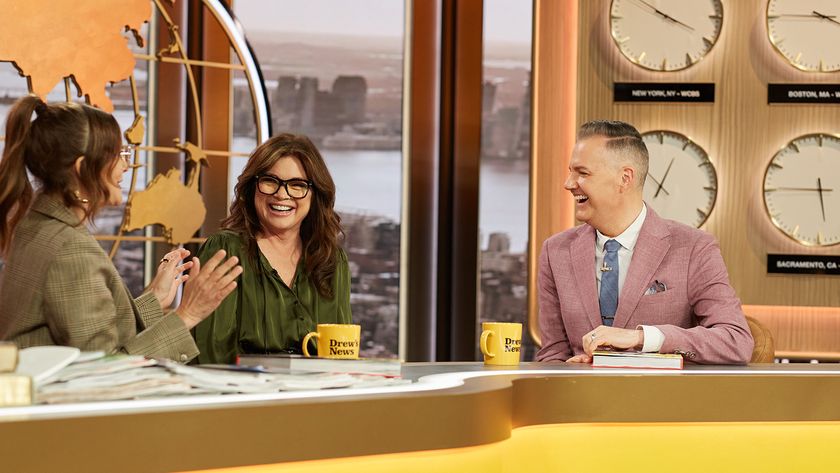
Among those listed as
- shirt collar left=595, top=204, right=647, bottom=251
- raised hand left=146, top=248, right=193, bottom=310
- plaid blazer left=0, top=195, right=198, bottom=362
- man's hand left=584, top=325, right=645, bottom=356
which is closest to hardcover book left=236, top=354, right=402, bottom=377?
plaid blazer left=0, top=195, right=198, bottom=362

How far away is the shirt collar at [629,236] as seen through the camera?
3010 mm

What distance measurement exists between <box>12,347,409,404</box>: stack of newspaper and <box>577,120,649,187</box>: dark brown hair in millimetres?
1713

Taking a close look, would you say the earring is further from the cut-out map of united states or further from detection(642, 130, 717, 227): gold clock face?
detection(642, 130, 717, 227): gold clock face

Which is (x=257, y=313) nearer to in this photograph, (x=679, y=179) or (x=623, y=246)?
(x=623, y=246)

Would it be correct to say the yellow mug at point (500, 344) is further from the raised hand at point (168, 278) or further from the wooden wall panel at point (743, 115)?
the wooden wall panel at point (743, 115)

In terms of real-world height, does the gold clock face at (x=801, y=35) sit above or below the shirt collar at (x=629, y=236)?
above

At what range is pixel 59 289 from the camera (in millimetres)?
1841

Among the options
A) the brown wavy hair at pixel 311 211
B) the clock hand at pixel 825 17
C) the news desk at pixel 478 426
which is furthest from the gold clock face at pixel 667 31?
the news desk at pixel 478 426

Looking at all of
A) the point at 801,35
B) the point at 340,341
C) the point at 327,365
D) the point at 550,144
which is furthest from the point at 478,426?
the point at 801,35

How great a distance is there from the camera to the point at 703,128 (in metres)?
4.42

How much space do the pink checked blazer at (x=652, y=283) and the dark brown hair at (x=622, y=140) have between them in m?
0.18

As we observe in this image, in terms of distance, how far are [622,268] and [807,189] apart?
1.82 metres

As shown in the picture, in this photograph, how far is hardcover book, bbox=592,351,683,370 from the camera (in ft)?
7.34

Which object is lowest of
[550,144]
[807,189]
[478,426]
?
[478,426]
